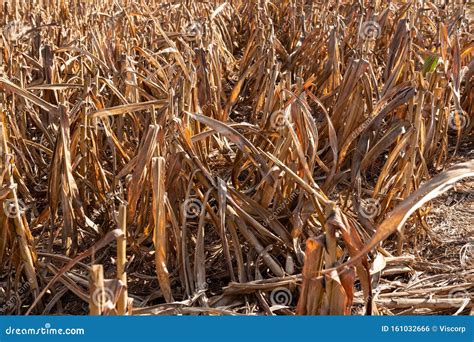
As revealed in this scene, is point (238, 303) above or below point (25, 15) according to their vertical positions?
below

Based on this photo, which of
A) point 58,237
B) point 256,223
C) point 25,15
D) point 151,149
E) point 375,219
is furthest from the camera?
point 25,15

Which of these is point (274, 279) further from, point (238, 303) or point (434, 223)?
point (434, 223)

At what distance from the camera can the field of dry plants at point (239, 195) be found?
129cm

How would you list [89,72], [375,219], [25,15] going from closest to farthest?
[375,219], [89,72], [25,15]

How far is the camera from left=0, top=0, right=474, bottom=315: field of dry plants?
4.25ft

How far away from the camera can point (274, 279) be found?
4.51ft

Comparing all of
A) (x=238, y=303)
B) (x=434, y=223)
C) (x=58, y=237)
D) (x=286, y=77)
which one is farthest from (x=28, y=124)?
(x=434, y=223)

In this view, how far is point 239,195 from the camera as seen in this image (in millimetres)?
1501

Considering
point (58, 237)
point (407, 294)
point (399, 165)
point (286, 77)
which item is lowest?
point (58, 237)

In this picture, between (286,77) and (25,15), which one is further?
(25,15)

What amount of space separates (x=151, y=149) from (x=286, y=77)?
1.76ft

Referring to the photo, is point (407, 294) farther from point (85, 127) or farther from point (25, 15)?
point (25, 15)

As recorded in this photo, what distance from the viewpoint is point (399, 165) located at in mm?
1630

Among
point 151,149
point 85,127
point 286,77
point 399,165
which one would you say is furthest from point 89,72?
point 399,165
